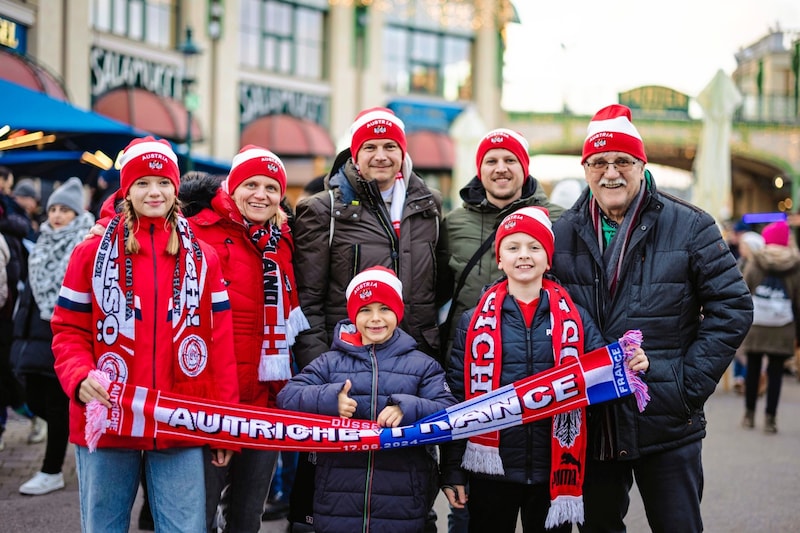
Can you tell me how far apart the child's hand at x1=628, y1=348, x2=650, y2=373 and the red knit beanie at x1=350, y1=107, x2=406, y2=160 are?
172cm

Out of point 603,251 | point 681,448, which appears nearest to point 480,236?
point 603,251

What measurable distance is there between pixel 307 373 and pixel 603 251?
1.42 metres

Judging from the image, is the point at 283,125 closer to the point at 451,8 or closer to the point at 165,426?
the point at 451,8

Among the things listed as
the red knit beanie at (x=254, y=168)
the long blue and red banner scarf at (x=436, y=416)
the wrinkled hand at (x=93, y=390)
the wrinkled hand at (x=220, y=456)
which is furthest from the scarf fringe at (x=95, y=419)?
the red knit beanie at (x=254, y=168)

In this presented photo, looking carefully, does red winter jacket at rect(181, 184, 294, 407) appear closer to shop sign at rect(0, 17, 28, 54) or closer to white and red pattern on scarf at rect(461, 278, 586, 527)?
white and red pattern on scarf at rect(461, 278, 586, 527)

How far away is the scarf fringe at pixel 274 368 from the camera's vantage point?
3.85 m

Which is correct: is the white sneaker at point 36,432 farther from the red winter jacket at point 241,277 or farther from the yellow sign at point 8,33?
the yellow sign at point 8,33

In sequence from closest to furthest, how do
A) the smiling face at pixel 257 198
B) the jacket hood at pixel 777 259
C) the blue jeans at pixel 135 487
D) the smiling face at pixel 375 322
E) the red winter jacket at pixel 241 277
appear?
1. the blue jeans at pixel 135 487
2. the smiling face at pixel 375 322
3. the red winter jacket at pixel 241 277
4. the smiling face at pixel 257 198
5. the jacket hood at pixel 777 259

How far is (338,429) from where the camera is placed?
342 centimetres

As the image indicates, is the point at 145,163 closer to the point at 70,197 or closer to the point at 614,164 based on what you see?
the point at 614,164

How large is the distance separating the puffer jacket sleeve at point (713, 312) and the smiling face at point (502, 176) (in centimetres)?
110

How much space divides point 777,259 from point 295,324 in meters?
6.79

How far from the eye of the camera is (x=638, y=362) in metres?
3.31

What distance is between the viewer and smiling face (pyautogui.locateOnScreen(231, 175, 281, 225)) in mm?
3879
